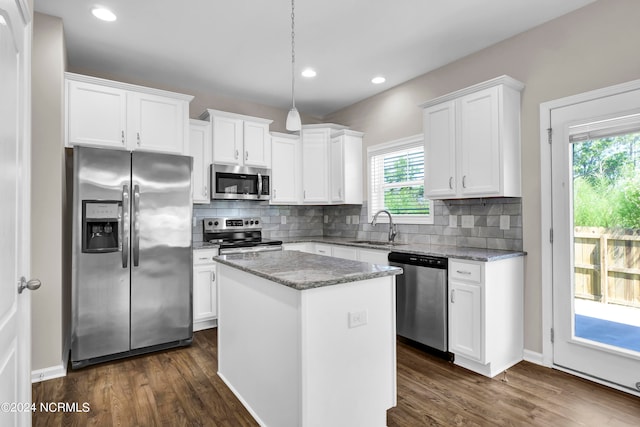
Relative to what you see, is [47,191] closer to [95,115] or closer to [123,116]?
[95,115]

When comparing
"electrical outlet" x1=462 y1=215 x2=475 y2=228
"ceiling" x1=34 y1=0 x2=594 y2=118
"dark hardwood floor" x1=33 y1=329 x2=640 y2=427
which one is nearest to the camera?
"dark hardwood floor" x1=33 y1=329 x2=640 y2=427

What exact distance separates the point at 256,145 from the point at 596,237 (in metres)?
3.50

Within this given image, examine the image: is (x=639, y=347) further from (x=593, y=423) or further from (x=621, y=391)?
(x=593, y=423)

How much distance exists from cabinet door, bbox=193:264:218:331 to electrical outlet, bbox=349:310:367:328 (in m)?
2.35

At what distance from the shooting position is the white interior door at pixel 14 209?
116cm

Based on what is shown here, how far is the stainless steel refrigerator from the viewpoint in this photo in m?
2.86

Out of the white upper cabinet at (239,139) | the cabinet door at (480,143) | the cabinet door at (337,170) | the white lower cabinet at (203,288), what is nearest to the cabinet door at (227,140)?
the white upper cabinet at (239,139)

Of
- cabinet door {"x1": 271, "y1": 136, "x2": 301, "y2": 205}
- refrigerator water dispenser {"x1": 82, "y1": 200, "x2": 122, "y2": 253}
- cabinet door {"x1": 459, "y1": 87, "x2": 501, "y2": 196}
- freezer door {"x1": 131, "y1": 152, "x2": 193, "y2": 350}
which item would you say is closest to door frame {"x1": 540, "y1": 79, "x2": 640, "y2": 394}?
cabinet door {"x1": 459, "y1": 87, "x2": 501, "y2": 196}

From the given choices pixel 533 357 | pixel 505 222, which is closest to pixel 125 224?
pixel 505 222

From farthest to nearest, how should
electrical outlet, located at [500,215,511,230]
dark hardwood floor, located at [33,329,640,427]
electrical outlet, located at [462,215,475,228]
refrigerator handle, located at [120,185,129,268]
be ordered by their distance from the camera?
electrical outlet, located at [462,215,475,228] → electrical outlet, located at [500,215,511,230] → refrigerator handle, located at [120,185,129,268] → dark hardwood floor, located at [33,329,640,427]

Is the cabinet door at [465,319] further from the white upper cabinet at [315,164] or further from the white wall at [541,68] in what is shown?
the white upper cabinet at [315,164]

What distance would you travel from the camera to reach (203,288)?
376cm

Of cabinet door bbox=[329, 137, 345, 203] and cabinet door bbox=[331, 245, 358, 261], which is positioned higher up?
cabinet door bbox=[329, 137, 345, 203]

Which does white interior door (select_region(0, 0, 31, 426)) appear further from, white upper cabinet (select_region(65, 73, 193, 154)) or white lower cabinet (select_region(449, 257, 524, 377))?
white lower cabinet (select_region(449, 257, 524, 377))
